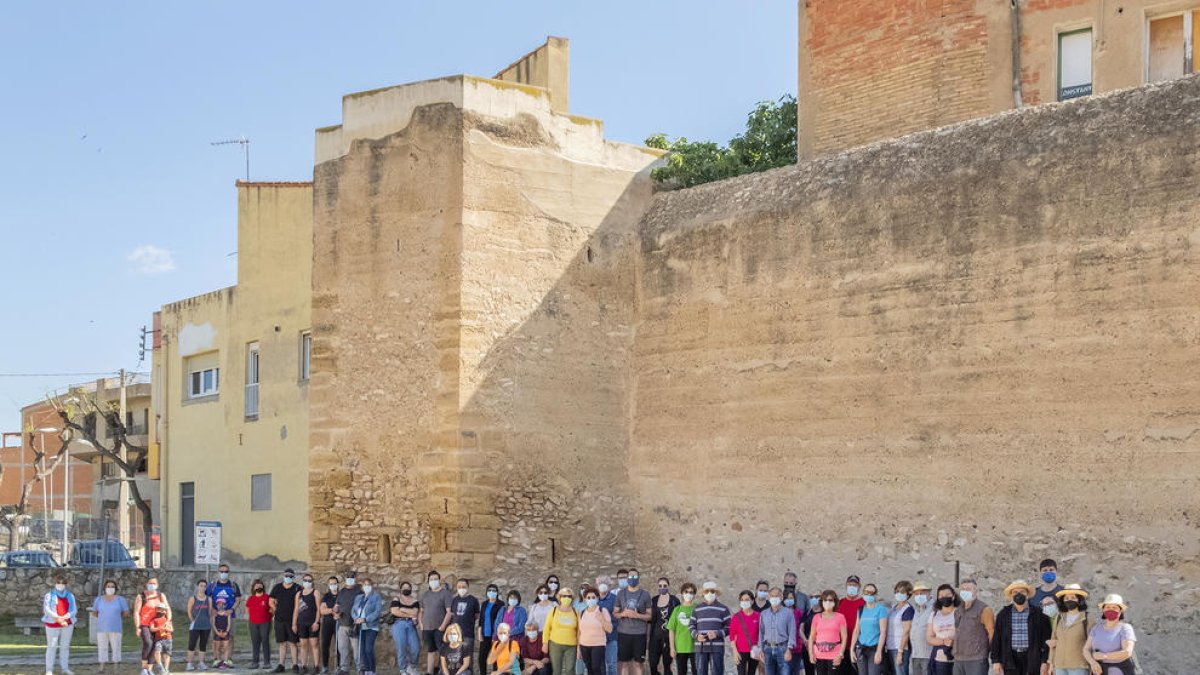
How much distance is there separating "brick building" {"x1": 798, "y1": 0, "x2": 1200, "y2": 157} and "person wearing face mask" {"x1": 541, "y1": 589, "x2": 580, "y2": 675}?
356 inches

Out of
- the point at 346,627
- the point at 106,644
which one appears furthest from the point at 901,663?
the point at 106,644

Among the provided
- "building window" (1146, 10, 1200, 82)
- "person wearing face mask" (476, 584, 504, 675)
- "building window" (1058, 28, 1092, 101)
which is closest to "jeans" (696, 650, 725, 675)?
"person wearing face mask" (476, 584, 504, 675)

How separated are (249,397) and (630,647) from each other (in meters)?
14.7

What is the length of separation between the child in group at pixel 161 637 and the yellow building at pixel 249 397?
8.36 metres

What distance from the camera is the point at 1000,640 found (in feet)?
39.4

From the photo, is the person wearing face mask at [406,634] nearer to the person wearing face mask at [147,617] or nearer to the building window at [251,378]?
the person wearing face mask at [147,617]

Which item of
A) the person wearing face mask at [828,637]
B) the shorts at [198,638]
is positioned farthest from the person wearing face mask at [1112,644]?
the shorts at [198,638]

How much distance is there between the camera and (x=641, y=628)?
14.8 meters

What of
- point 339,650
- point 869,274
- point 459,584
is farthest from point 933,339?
point 339,650

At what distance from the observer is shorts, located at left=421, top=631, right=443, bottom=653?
51.8 feet

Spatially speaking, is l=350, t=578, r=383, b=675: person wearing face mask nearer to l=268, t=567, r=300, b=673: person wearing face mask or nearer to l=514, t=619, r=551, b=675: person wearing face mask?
l=268, t=567, r=300, b=673: person wearing face mask

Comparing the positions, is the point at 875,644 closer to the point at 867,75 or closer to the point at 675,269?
the point at 675,269

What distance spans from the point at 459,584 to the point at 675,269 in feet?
13.4

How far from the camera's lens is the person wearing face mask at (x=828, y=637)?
1338 cm
